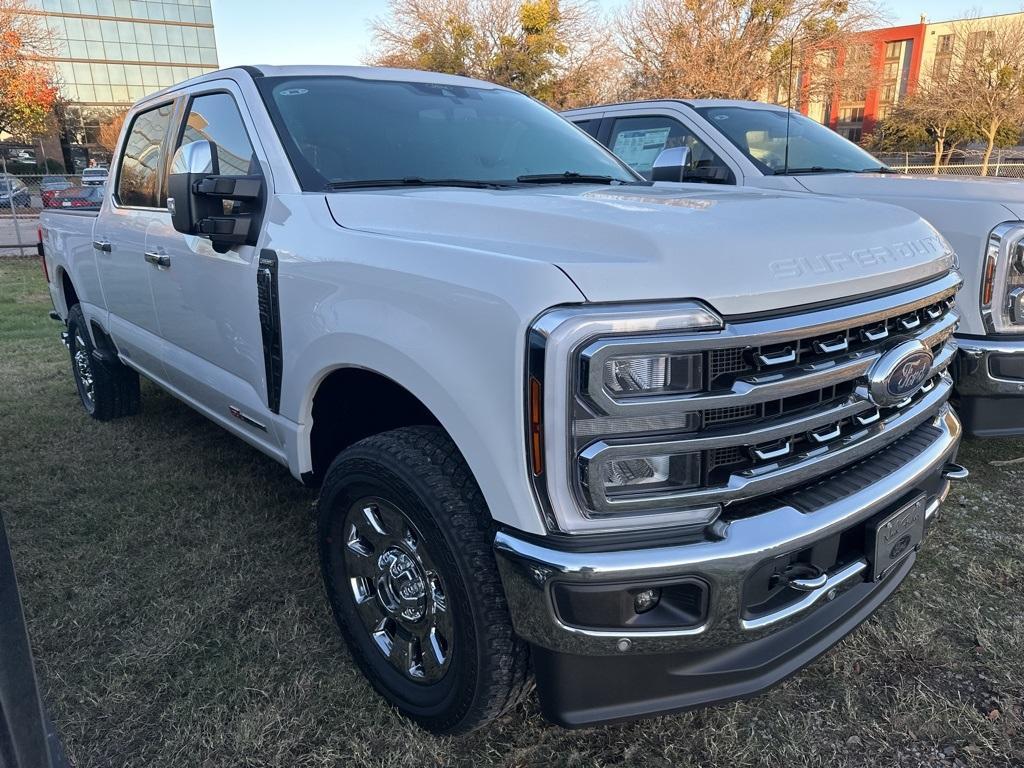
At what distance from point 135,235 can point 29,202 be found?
62.6 feet

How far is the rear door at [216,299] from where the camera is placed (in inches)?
106

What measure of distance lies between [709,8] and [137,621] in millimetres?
22798

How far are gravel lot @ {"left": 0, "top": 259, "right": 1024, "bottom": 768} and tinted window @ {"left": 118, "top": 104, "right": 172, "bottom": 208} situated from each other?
57.8 inches

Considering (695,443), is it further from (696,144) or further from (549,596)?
(696,144)

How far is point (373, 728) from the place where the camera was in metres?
2.23

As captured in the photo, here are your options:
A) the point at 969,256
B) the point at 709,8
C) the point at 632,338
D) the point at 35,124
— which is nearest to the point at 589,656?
the point at 632,338

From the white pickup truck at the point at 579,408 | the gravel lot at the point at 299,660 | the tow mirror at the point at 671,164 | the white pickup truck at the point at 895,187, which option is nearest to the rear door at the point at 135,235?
the gravel lot at the point at 299,660

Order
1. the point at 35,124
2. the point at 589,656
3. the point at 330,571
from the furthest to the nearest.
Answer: the point at 35,124 < the point at 330,571 < the point at 589,656

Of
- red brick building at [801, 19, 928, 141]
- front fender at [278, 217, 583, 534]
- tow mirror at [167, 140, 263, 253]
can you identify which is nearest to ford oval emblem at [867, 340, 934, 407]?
front fender at [278, 217, 583, 534]

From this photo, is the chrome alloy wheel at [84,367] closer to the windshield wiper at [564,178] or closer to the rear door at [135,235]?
the rear door at [135,235]

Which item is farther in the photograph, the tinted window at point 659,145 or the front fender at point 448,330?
the tinted window at point 659,145

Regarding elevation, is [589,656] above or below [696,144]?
below

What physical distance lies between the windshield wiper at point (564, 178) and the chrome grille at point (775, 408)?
139cm

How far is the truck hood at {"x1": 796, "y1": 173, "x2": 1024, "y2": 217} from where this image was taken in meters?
3.54
